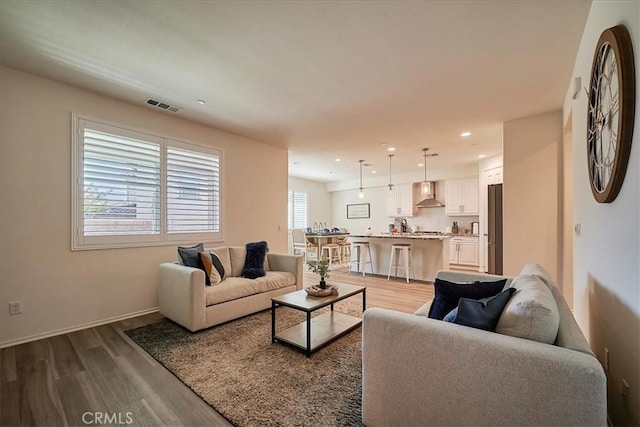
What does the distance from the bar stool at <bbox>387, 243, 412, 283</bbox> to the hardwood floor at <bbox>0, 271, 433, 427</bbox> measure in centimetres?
431

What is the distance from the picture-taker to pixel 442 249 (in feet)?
17.5

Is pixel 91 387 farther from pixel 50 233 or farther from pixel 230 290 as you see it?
pixel 50 233

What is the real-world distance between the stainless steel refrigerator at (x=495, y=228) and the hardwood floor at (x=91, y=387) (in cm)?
483

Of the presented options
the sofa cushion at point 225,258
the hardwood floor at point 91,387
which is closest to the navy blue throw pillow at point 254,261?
the sofa cushion at point 225,258

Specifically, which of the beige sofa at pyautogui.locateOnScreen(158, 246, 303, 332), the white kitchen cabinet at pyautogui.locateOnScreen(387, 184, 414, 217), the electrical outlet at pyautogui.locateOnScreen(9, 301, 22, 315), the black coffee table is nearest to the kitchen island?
the beige sofa at pyautogui.locateOnScreen(158, 246, 303, 332)

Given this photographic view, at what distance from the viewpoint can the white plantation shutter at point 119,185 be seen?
3.19 metres

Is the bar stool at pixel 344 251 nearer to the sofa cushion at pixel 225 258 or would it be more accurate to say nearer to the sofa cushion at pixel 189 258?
the sofa cushion at pixel 225 258

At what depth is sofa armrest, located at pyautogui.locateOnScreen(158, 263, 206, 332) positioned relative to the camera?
2.88 meters

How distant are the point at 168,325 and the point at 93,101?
268 centimetres

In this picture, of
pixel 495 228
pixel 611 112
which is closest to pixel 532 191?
pixel 495 228

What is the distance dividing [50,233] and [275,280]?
2430mm

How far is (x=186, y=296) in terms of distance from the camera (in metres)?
2.93

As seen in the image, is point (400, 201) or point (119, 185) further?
point (400, 201)

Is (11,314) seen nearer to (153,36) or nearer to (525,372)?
(153,36)
